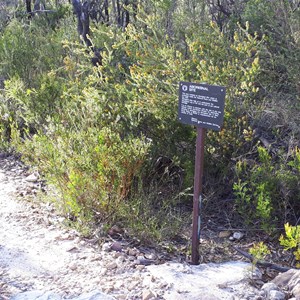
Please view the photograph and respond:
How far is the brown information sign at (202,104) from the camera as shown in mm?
3482

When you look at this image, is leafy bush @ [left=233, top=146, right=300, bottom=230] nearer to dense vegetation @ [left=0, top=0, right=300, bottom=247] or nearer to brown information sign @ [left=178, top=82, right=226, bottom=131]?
dense vegetation @ [left=0, top=0, right=300, bottom=247]

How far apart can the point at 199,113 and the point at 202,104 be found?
0.07 meters

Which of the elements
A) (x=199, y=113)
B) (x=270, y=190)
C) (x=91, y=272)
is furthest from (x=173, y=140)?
(x=91, y=272)

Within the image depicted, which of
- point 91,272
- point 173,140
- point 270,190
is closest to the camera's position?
point 91,272

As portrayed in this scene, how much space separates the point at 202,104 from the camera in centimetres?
359

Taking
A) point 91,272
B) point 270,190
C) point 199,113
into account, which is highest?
point 199,113

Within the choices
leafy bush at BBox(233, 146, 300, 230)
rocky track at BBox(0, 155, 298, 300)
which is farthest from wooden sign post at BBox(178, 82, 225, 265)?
leafy bush at BBox(233, 146, 300, 230)

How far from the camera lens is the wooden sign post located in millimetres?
3492

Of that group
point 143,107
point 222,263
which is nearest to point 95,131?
point 143,107

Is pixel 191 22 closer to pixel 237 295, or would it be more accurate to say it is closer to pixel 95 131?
pixel 95 131

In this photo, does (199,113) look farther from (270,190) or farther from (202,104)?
(270,190)

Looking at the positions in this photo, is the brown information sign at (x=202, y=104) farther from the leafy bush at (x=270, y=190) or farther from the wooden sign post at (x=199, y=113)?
the leafy bush at (x=270, y=190)

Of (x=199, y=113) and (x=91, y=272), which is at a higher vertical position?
(x=199, y=113)

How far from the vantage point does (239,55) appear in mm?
4875
